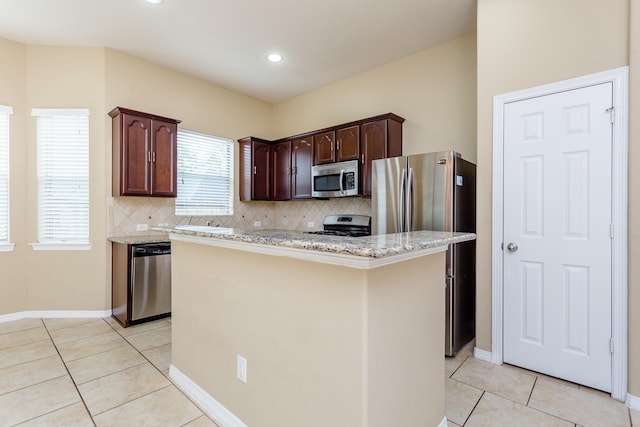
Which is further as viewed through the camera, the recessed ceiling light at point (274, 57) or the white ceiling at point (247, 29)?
the recessed ceiling light at point (274, 57)

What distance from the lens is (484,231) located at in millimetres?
2588

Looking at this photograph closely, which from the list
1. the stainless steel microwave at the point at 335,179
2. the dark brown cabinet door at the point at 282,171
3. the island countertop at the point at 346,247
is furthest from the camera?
the dark brown cabinet door at the point at 282,171

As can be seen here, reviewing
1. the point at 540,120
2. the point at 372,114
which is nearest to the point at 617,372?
the point at 540,120

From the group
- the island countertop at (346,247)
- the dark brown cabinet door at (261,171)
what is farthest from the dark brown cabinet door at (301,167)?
the island countertop at (346,247)

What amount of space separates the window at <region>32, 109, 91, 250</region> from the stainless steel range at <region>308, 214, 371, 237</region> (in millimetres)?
2872

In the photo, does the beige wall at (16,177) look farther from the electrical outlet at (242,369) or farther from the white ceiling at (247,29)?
the electrical outlet at (242,369)

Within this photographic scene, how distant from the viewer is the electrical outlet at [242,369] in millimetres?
1660

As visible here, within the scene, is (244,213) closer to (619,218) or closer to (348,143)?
(348,143)

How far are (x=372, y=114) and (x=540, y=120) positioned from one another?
6.90 feet

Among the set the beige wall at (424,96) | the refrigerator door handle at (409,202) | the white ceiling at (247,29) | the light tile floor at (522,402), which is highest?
the white ceiling at (247,29)

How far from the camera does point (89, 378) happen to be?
2.26 m

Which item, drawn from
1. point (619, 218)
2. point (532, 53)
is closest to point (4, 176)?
point (532, 53)

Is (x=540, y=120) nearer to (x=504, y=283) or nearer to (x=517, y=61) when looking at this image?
(x=517, y=61)

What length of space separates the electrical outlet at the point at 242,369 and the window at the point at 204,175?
9.96 feet
